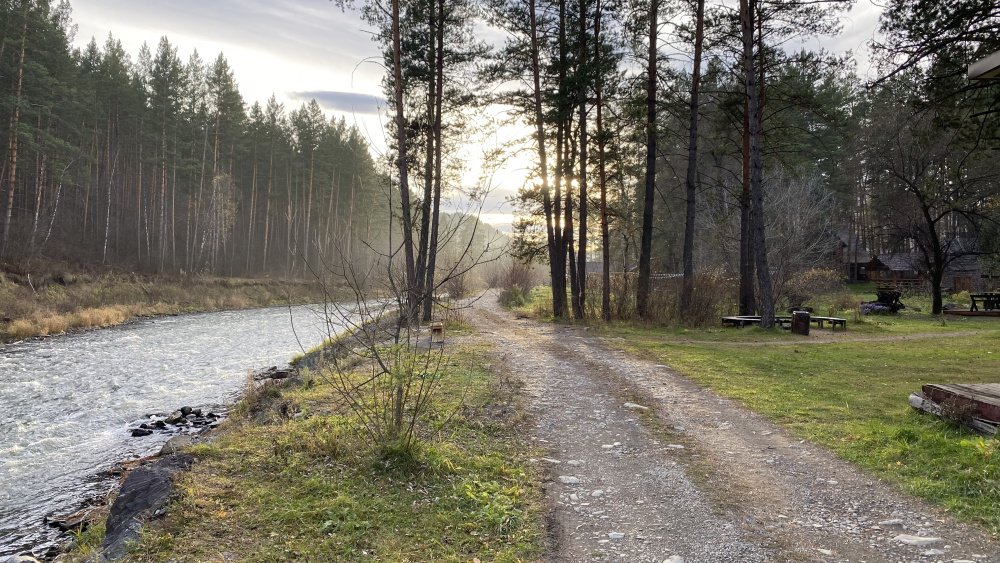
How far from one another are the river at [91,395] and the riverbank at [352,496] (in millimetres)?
1471

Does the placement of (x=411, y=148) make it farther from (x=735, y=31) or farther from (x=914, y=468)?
(x=914, y=468)

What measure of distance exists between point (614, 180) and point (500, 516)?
15.8m

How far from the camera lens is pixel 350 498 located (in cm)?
422

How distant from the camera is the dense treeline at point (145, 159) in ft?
86.3

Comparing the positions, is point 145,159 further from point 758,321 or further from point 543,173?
point 758,321

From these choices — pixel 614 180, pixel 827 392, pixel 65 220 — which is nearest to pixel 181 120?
pixel 65 220

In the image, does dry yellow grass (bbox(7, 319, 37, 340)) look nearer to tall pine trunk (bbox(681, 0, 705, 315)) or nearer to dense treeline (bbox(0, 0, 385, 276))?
dense treeline (bbox(0, 0, 385, 276))

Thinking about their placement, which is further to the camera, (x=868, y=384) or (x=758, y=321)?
(x=758, y=321)

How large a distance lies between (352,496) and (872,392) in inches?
289

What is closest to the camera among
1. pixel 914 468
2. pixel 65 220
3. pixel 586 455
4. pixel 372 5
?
pixel 914 468

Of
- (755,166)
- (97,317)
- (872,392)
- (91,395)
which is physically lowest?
(91,395)

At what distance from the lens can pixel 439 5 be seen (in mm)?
17500

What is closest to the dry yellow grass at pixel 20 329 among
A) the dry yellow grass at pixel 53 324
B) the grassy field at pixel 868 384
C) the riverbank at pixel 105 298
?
the riverbank at pixel 105 298

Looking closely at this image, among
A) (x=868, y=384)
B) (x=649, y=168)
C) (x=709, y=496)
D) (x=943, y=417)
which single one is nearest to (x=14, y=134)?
(x=649, y=168)
